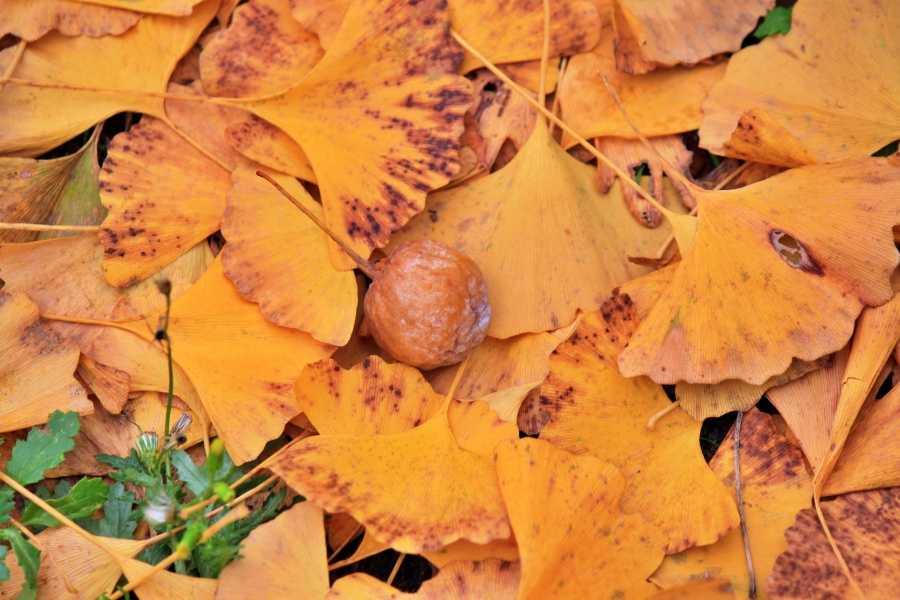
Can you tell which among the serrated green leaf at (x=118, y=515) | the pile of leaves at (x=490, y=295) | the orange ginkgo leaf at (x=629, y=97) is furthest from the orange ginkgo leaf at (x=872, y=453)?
the serrated green leaf at (x=118, y=515)

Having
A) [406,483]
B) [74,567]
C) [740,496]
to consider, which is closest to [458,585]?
[406,483]

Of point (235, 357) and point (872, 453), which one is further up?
point (235, 357)

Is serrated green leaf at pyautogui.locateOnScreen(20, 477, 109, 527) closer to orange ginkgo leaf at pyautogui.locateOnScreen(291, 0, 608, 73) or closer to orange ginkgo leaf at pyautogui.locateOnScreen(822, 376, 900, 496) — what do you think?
orange ginkgo leaf at pyautogui.locateOnScreen(291, 0, 608, 73)

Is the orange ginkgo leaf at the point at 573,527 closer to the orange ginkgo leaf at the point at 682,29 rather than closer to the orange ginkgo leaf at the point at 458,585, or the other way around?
the orange ginkgo leaf at the point at 458,585

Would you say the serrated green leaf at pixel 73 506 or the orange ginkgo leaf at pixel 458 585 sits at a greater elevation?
the serrated green leaf at pixel 73 506

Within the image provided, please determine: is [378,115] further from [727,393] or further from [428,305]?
[727,393]

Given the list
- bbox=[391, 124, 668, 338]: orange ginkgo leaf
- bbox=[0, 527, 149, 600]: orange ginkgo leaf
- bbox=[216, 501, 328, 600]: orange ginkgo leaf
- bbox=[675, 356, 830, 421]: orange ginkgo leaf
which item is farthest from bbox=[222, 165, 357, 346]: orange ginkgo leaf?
bbox=[675, 356, 830, 421]: orange ginkgo leaf

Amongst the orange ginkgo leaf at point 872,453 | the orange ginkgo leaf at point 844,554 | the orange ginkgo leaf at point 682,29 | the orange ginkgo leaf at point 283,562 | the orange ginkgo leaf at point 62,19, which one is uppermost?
the orange ginkgo leaf at point 62,19
